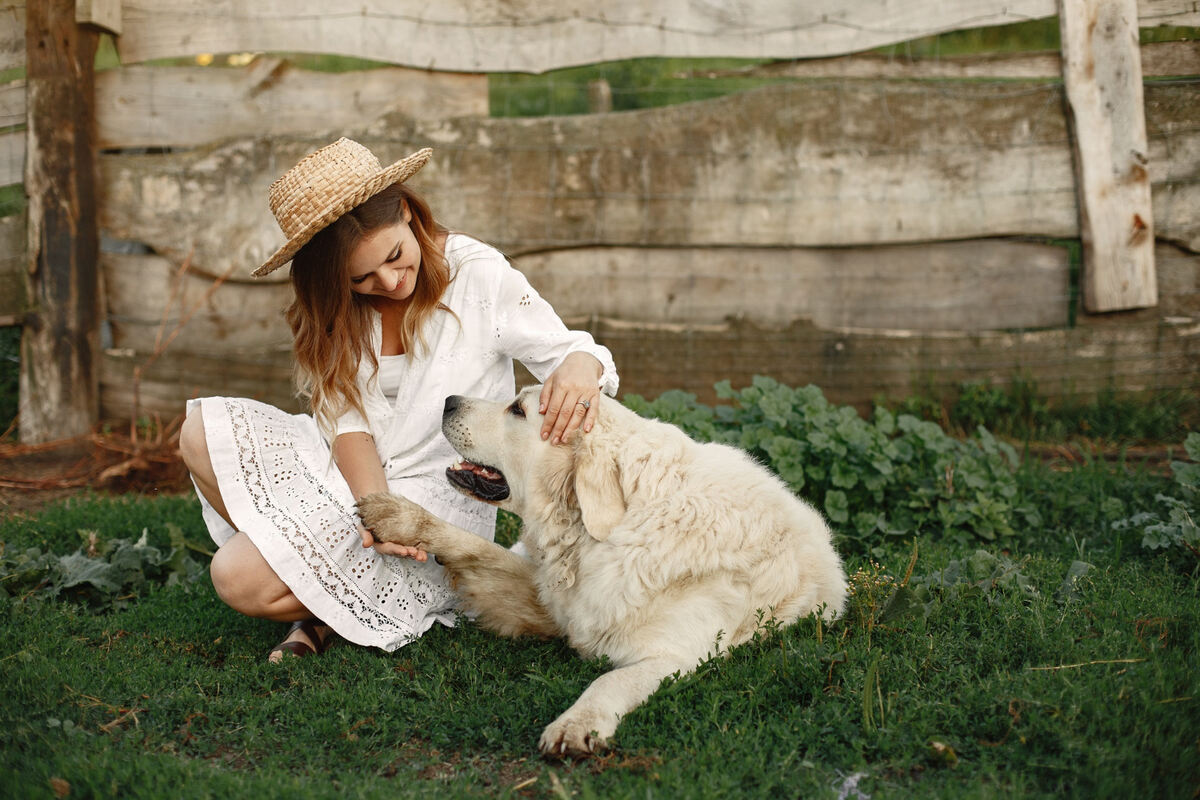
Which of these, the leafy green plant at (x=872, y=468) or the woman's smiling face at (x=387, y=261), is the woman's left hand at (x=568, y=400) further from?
the leafy green plant at (x=872, y=468)

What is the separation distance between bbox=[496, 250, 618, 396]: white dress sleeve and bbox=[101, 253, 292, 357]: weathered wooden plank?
2.68 m

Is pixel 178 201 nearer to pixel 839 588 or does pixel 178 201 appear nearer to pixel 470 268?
pixel 470 268

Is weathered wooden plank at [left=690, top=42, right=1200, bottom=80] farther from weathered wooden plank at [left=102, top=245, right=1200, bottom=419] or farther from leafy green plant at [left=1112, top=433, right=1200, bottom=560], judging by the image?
leafy green plant at [left=1112, top=433, right=1200, bottom=560]

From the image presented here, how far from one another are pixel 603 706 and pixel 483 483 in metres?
0.96

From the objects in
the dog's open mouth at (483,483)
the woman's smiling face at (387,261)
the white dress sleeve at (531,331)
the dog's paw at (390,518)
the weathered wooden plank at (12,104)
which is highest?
the weathered wooden plank at (12,104)

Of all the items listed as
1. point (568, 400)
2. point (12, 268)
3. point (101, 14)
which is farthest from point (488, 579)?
point (101, 14)

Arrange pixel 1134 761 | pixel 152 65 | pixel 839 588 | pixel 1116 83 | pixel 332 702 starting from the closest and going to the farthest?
pixel 1134 761 < pixel 332 702 < pixel 839 588 < pixel 1116 83 < pixel 152 65

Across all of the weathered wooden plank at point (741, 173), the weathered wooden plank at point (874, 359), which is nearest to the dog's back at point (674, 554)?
the weathered wooden plank at point (874, 359)

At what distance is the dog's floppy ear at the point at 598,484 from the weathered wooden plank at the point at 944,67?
11.4ft

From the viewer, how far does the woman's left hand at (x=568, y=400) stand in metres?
2.85

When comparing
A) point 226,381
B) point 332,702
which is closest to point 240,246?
point 226,381

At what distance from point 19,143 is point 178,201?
91 centimetres

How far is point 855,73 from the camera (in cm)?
534

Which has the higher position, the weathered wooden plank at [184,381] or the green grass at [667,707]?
the weathered wooden plank at [184,381]
